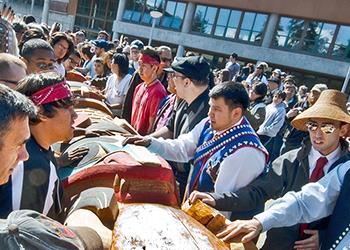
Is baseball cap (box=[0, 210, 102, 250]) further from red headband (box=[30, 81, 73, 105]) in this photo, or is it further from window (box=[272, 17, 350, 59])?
window (box=[272, 17, 350, 59])

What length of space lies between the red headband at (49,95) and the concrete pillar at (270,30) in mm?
19622

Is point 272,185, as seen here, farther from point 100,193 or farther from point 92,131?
point 92,131

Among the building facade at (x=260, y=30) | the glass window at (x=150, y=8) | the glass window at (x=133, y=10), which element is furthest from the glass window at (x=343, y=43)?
the glass window at (x=133, y=10)

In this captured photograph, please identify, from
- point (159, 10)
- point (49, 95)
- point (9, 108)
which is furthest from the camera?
point (159, 10)

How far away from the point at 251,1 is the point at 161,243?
21.0 m

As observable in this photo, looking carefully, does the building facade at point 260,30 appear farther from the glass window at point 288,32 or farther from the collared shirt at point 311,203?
the collared shirt at point 311,203

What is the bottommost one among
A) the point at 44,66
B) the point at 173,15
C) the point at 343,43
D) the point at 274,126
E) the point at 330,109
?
the point at 274,126

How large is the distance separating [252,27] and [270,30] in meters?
1.13

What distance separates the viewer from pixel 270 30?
20.2 meters

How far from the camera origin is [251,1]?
67.5ft

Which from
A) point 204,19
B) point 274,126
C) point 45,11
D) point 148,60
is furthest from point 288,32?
point 148,60

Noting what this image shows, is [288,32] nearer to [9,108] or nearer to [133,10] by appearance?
[133,10]

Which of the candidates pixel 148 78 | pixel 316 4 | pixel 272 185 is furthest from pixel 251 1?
pixel 272 185

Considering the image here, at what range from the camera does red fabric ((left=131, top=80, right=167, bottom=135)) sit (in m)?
3.53
